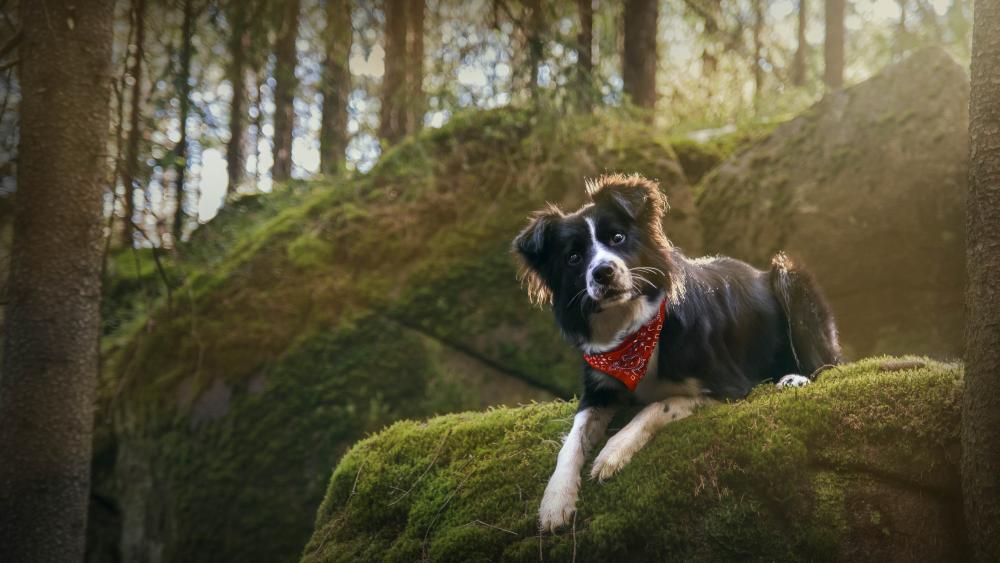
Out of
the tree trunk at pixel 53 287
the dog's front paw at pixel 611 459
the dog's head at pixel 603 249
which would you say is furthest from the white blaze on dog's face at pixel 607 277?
the tree trunk at pixel 53 287

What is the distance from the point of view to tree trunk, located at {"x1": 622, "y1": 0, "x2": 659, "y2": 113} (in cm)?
1027

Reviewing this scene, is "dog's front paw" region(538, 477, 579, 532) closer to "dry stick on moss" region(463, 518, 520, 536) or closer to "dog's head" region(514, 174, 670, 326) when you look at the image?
"dry stick on moss" region(463, 518, 520, 536)

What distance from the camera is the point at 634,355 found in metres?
4.18

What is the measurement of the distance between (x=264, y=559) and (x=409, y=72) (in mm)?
5101

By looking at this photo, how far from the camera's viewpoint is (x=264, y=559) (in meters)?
6.61

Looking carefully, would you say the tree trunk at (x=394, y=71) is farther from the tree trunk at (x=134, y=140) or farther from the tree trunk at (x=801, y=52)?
the tree trunk at (x=801, y=52)

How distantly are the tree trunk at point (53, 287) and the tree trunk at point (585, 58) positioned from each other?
4.05 meters

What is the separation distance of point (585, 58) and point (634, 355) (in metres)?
4.47

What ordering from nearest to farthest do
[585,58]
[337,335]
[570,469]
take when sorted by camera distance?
1. [570,469]
2. [337,335]
3. [585,58]

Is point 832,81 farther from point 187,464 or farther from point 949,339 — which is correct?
point 187,464

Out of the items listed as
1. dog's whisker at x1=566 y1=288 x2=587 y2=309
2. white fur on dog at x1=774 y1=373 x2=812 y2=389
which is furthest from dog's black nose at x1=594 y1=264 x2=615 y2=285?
white fur on dog at x1=774 y1=373 x2=812 y2=389

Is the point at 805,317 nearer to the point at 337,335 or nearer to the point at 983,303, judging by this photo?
the point at 983,303

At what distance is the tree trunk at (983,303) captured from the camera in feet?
9.66

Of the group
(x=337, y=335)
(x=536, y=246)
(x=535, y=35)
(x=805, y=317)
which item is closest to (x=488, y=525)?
(x=536, y=246)
